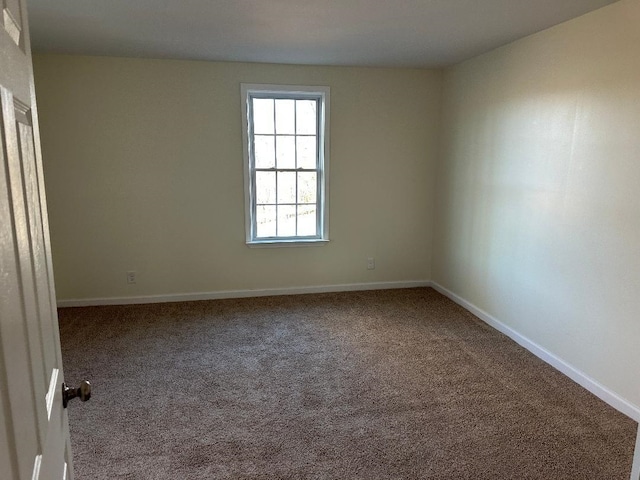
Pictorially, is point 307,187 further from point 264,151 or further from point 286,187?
point 264,151

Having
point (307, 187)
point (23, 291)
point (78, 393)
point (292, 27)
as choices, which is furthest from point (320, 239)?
point (23, 291)

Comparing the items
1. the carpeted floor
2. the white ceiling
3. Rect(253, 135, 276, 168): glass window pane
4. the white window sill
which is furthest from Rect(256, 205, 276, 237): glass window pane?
the white ceiling

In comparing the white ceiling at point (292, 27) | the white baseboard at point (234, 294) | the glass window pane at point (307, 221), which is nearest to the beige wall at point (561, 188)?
the white ceiling at point (292, 27)

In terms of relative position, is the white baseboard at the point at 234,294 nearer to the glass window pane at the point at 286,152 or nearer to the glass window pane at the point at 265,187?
the glass window pane at the point at 265,187

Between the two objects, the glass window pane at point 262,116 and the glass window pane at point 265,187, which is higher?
the glass window pane at point 262,116

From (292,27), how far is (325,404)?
8.10ft

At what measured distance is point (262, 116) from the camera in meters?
4.29

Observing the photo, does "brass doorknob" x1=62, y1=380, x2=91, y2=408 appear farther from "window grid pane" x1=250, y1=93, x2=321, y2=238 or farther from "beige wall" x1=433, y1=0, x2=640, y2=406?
"window grid pane" x1=250, y1=93, x2=321, y2=238

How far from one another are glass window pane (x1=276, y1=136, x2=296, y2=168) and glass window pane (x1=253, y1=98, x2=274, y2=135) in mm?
141

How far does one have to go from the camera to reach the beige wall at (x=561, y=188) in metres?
2.47

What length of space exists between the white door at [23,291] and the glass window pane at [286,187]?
350 cm

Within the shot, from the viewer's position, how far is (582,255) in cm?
278

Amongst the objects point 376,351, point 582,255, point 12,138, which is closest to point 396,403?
point 376,351

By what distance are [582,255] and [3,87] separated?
3049mm
